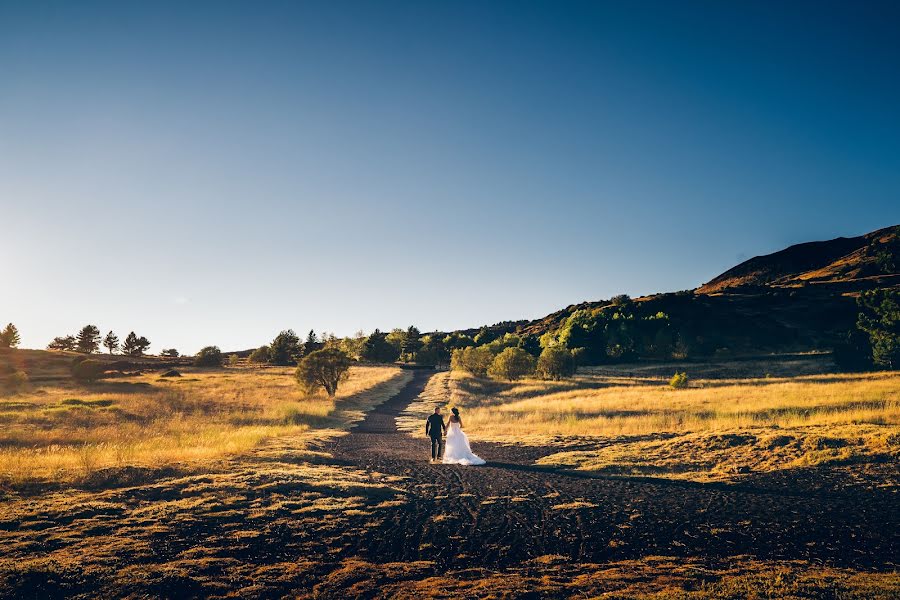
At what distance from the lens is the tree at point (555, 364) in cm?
6012

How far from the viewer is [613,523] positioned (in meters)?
10.3

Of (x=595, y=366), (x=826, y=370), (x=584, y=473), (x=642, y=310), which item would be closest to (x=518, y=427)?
(x=584, y=473)

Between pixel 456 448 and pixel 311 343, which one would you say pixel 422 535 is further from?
pixel 311 343

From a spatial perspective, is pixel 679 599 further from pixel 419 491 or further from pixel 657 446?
pixel 657 446

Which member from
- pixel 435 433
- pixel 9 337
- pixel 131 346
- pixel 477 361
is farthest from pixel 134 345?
pixel 435 433

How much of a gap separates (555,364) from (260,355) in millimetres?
81871

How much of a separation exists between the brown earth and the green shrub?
45992 millimetres

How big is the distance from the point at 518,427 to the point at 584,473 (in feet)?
37.5

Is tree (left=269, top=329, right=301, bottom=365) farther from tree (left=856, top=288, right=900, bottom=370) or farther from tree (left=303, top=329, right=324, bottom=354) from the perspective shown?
tree (left=856, top=288, right=900, bottom=370)

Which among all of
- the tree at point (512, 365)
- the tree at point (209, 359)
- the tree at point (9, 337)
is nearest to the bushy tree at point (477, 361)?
the tree at point (512, 365)

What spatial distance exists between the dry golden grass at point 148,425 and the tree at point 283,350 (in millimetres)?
65031

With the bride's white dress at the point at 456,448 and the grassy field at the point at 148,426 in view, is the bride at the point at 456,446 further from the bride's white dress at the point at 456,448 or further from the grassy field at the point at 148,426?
the grassy field at the point at 148,426

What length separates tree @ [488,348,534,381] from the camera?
62.0 metres

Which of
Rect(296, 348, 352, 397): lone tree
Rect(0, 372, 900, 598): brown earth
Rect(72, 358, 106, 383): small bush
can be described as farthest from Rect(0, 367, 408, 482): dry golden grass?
Rect(72, 358, 106, 383): small bush
